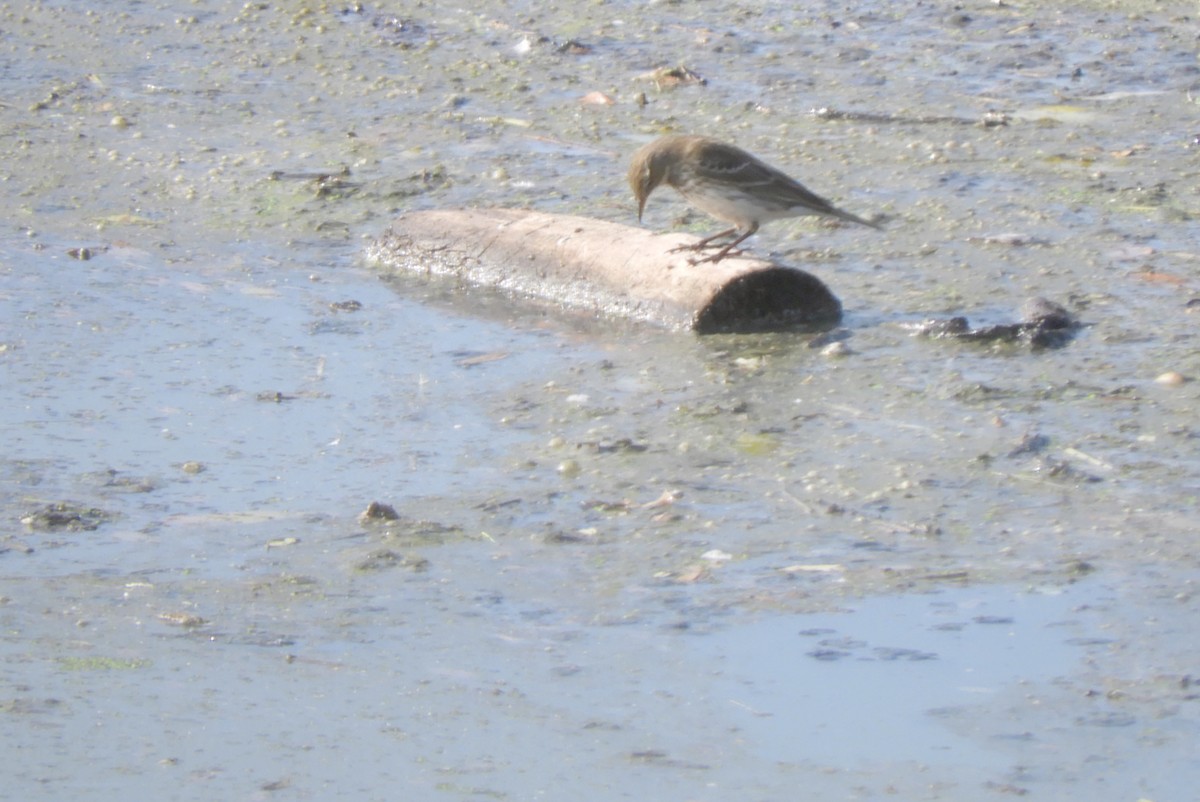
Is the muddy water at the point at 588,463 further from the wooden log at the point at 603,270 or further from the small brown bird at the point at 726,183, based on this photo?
the small brown bird at the point at 726,183

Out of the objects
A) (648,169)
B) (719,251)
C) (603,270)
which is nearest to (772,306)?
(719,251)

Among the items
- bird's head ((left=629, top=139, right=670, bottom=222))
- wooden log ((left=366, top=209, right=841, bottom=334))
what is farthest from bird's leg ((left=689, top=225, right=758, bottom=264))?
bird's head ((left=629, top=139, right=670, bottom=222))

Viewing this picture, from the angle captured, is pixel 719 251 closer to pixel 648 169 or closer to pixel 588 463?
pixel 648 169

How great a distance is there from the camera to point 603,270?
7535mm

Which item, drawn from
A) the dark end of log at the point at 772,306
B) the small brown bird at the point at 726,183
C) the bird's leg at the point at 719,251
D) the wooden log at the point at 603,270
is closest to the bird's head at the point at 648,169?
the small brown bird at the point at 726,183

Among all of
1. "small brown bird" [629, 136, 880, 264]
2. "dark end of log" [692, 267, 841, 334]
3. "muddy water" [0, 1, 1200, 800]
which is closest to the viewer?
"muddy water" [0, 1, 1200, 800]

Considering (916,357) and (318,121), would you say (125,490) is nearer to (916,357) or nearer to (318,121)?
(916,357)

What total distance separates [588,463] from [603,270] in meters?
1.77

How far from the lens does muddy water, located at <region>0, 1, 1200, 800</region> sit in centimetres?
425

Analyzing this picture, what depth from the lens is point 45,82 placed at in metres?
11.1

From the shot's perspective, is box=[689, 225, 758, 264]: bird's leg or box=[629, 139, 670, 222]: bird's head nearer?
box=[689, 225, 758, 264]: bird's leg

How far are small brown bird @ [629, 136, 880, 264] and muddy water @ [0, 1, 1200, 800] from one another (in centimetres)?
33

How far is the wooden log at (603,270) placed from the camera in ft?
23.5

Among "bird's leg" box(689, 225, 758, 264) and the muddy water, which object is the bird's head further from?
"bird's leg" box(689, 225, 758, 264)
